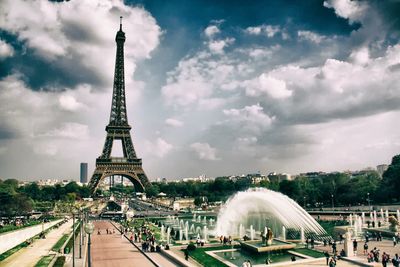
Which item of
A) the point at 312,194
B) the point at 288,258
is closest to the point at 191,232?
the point at 288,258

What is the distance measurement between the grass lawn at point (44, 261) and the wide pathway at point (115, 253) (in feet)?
10.9

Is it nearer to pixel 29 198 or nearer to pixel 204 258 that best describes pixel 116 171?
pixel 29 198

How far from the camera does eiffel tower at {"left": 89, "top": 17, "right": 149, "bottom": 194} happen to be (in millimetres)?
107750

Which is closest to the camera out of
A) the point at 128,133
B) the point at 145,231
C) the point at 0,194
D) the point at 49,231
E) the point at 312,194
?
the point at 145,231

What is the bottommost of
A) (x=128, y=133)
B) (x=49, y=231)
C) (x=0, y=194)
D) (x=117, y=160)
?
(x=49, y=231)

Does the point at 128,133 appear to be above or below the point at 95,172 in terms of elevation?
above

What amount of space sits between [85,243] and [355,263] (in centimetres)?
2617

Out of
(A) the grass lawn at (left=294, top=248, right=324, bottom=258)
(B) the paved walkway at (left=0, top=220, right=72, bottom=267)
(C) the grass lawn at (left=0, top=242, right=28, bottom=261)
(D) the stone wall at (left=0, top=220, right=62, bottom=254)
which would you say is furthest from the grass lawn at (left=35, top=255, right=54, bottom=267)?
(A) the grass lawn at (left=294, top=248, right=324, bottom=258)

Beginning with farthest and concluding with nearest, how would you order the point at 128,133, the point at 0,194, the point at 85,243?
the point at 128,133, the point at 0,194, the point at 85,243

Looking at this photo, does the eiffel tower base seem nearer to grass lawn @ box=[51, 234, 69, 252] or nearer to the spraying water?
grass lawn @ box=[51, 234, 69, 252]

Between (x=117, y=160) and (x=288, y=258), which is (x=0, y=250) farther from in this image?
(x=117, y=160)

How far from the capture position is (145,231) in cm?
4481

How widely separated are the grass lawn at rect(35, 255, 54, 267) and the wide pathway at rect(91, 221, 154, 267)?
3.31 metres

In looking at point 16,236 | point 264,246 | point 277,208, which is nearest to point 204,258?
point 264,246
